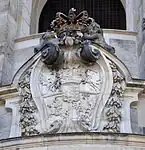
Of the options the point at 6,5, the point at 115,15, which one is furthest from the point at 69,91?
the point at 115,15

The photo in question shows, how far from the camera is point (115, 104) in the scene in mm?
10398

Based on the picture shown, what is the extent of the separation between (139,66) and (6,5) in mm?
3043

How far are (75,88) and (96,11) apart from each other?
4089 millimetres

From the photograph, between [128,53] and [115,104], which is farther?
[128,53]

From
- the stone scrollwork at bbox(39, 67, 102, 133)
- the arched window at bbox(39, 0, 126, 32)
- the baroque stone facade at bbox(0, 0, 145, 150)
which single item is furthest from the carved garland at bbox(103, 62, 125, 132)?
the arched window at bbox(39, 0, 126, 32)

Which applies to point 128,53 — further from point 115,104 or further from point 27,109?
point 27,109

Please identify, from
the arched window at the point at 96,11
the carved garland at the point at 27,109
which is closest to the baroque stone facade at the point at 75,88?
the carved garland at the point at 27,109

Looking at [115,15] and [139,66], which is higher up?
[115,15]

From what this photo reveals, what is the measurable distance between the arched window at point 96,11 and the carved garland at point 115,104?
320cm

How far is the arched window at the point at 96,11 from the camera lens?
1391cm

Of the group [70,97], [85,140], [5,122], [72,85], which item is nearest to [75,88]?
[72,85]

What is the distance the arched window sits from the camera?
45.6 feet

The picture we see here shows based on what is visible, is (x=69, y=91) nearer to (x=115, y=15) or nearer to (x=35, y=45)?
(x=35, y=45)

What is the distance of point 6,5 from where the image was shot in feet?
40.5
